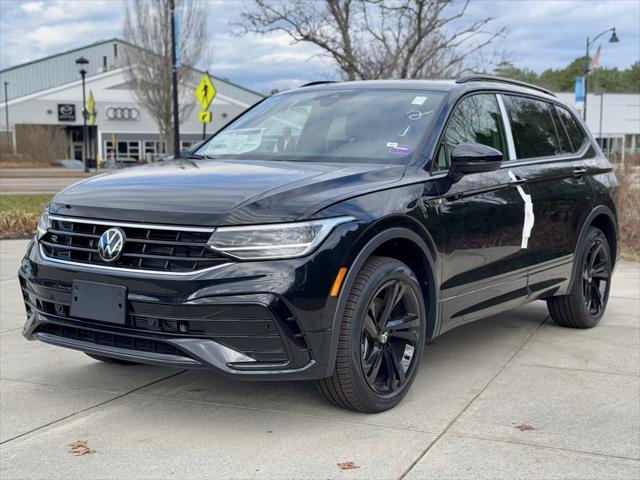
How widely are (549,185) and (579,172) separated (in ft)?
1.86

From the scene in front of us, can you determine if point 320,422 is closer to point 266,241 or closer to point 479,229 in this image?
point 266,241

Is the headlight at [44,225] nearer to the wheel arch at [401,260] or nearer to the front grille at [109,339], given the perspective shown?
the front grille at [109,339]

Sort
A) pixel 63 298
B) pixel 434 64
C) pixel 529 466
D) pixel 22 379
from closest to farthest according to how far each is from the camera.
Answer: pixel 529 466 → pixel 63 298 → pixel 22 379 → pixel 434 64

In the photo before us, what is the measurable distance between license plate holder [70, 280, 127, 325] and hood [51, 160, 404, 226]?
33 cm

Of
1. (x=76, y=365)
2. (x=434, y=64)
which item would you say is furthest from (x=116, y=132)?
(x=76, y=365)

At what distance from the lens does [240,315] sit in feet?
11.3

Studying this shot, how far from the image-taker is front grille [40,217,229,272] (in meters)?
3.48

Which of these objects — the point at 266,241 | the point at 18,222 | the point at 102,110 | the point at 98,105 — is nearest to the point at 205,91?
the point at 18,222

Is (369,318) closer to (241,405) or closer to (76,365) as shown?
(241,405)

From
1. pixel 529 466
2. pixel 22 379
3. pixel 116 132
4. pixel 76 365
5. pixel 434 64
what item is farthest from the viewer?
pixel 116 132

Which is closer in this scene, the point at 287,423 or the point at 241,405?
the point at 287,423

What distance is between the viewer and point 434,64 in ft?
67.3

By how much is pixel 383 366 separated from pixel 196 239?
1.23 meters

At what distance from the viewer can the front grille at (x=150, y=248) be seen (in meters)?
3.48
